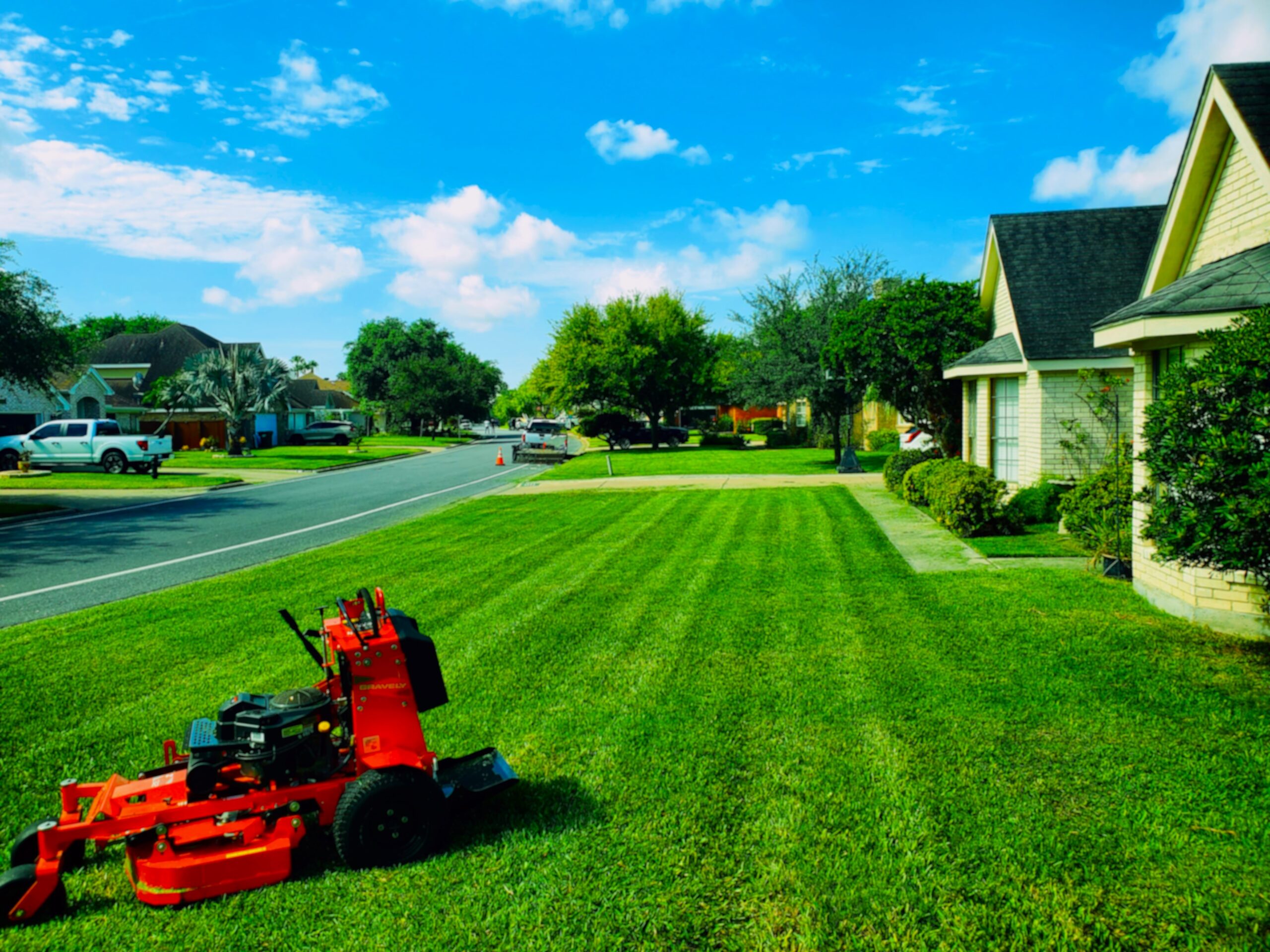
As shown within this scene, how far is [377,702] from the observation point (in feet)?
14.4

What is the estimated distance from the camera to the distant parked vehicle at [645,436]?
47344 millimetres

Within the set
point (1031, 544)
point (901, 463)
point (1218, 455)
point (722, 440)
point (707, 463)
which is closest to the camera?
point (1218, 455)

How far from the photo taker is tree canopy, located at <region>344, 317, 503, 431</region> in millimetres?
68188

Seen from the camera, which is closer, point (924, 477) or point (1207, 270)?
point (1207, 270)

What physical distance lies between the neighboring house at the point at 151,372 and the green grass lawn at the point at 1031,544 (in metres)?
47.1

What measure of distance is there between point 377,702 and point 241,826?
31.4 inches

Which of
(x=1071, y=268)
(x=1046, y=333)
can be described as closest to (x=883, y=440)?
(x=1071, y=268)

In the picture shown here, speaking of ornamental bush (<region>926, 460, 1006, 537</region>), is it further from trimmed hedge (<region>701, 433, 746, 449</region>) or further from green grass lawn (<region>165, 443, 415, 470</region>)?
trimmed hedge (<region>701, 433, 746, 449</region>)

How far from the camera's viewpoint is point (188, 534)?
16.3m

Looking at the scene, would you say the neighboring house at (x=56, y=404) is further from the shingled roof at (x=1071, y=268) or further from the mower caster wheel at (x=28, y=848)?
the mower caster wheel at (x=28, y=848)

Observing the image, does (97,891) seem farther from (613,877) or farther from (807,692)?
(807,692)

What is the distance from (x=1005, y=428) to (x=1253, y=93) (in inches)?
357

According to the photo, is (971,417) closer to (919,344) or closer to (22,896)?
(919,344)

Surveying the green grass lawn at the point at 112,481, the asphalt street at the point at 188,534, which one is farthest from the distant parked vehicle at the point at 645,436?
the green grass lawn at the point at 112,481
